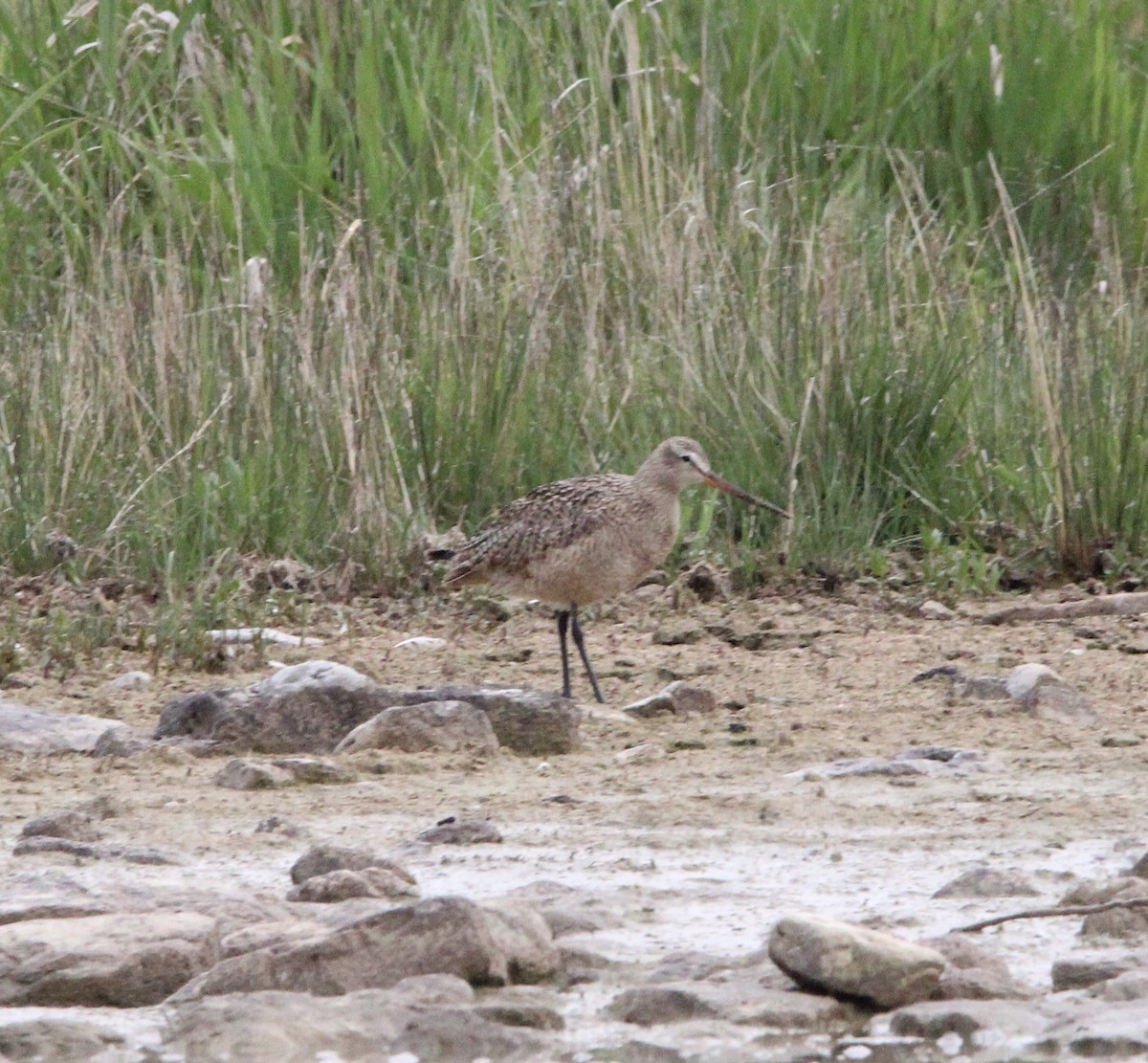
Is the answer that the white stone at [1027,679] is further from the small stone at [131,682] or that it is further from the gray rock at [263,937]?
the gray rock at [263,937]

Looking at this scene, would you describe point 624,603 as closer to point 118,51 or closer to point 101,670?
point 101,670

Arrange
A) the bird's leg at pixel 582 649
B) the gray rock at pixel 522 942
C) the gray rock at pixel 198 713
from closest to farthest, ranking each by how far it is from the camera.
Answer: the gray rock at pixel 522 942 < the gray rock at pixel 198 713 < the bird's leg at pixel 582 649

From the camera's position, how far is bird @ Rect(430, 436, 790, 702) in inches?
251

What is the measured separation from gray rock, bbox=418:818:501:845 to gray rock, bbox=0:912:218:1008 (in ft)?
2.93

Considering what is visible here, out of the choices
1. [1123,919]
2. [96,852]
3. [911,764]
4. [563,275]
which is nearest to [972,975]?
Result: [1123,919]

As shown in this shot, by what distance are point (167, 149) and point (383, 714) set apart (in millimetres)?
5484

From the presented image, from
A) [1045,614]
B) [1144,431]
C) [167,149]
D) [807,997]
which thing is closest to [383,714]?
[807,997]

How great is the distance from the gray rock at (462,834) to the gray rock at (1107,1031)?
4.82 ft

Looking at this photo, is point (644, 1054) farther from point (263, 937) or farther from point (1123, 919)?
point (1123, 919)

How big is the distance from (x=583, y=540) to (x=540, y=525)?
160 millimetres

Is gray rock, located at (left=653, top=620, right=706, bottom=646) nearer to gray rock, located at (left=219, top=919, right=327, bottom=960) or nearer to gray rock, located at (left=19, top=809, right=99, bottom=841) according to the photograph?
gray rock, located at (left=19, top=809, right=99, bottom=841)

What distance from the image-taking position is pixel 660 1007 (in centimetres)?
359

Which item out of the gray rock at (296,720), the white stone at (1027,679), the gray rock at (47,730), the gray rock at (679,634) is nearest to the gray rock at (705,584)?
the gray rock at (679,634)

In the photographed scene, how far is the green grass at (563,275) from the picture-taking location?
7.50 m
